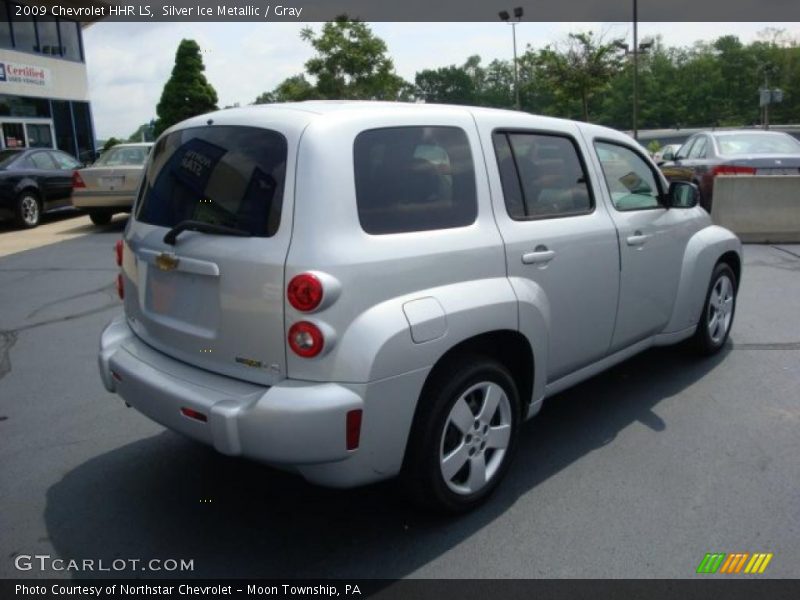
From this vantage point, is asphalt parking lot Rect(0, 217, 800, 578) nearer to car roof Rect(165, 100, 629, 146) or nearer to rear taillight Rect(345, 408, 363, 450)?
rear taillight Rect(345, 408, 363, 450)

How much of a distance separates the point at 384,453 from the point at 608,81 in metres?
38.3

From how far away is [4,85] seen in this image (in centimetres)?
2131

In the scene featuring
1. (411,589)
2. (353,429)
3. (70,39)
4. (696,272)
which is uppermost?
(70,39)

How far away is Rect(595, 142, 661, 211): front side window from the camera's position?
4152mm

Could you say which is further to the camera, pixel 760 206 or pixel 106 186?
pixel 106 186

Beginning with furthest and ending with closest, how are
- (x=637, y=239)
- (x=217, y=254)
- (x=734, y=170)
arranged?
(x=734, y=170)
(x=637, y=239)
(x=217, y=254)

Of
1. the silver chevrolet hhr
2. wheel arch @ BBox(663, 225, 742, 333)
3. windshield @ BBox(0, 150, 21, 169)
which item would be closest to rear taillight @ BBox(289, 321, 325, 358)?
the silver chevrolet hhr

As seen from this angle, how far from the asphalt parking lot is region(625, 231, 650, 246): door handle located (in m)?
1.05

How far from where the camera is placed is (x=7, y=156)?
1357cm

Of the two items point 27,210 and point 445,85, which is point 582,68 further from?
point 445,85

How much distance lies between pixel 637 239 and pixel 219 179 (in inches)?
96.6

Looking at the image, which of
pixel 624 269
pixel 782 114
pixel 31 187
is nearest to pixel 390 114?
pixel 624 269

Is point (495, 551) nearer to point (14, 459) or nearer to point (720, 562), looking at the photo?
point (720, 562)

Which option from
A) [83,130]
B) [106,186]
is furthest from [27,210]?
[83,130]
